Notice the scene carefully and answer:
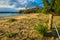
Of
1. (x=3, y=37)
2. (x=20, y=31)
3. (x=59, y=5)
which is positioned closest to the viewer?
(x=3, y=37)

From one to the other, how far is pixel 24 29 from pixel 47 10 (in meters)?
6.56

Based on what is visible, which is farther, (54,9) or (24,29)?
(54,9)

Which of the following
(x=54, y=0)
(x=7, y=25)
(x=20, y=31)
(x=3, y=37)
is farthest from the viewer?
(x=54, y=0)

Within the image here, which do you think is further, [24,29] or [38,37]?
[24,29]

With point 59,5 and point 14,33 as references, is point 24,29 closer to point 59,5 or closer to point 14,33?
point 14,33

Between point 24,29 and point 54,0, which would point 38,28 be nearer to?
point 24,29

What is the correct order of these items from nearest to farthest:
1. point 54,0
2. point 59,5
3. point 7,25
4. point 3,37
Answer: point 3,37 < point 7,25 < point 59,5 < point 54,0

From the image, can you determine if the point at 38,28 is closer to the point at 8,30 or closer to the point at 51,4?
the point at 8,30

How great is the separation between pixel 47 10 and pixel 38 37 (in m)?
7.36

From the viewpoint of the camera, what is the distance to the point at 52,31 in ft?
25.6

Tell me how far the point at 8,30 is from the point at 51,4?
6719 millimetres

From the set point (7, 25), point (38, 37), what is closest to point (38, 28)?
Answer: point (38, 37)

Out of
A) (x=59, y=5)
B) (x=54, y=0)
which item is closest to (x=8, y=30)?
(x=59, y=5)

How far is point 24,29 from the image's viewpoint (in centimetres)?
803
